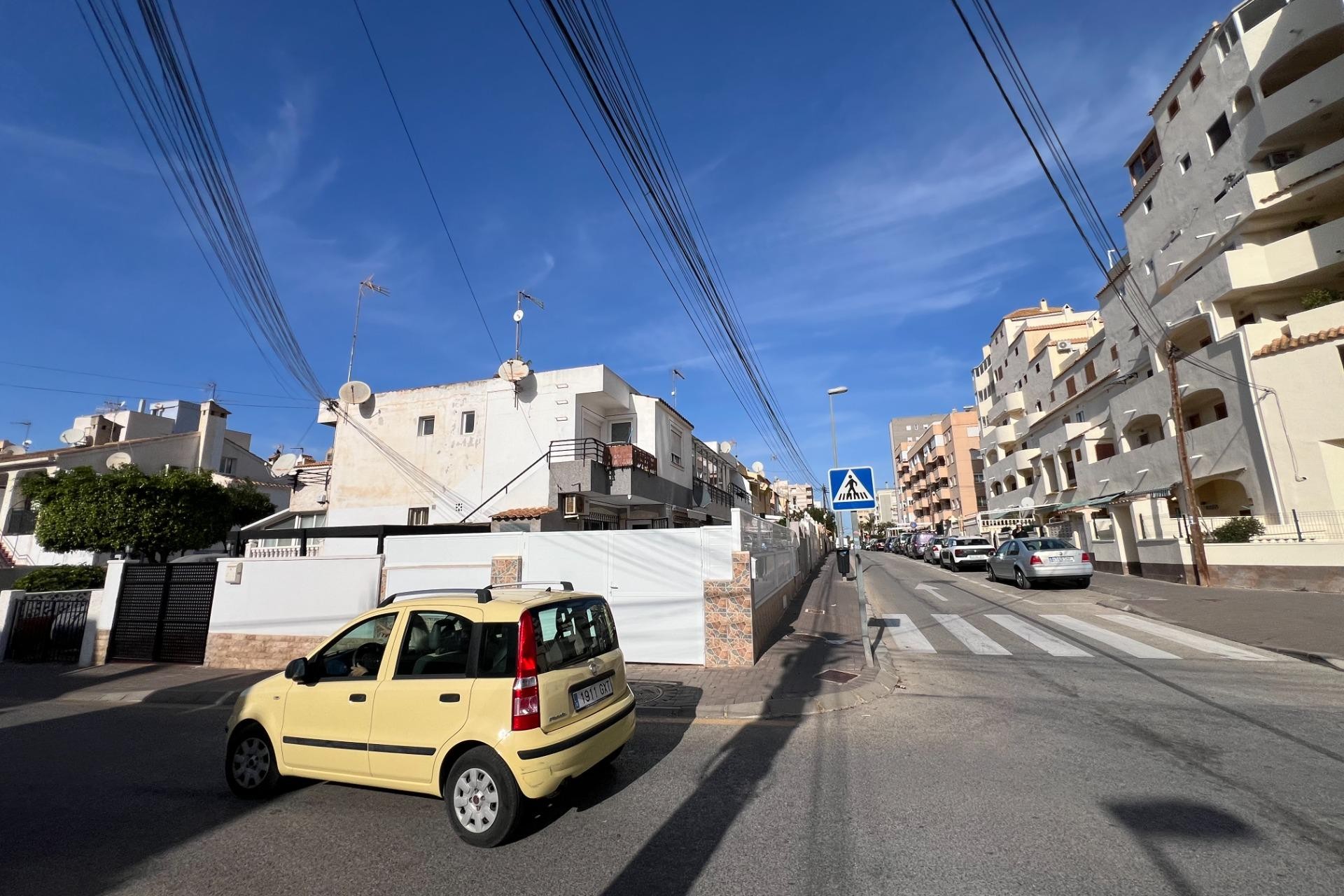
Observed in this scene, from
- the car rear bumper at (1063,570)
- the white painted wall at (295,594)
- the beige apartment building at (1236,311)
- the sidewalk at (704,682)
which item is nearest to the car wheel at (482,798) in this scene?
the sidewalk at (704,682)

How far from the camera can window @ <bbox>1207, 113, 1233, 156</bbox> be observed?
906 inches

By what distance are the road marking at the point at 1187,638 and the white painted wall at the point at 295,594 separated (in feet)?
44.7

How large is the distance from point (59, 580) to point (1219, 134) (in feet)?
137

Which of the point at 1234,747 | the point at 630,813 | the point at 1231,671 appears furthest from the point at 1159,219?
the point at 630,813

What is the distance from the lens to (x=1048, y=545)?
55.0 ft

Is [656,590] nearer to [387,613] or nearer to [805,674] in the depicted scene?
[805,674]

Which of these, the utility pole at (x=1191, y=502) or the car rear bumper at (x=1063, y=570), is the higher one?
the utility pole at (x=1191, y=502)

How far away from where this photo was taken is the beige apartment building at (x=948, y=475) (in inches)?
2307

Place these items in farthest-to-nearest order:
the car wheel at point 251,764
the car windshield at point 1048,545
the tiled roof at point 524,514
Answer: the tiled roof at point 524,514
the car windshield at point 1048,545
the car wheel at point 251,764

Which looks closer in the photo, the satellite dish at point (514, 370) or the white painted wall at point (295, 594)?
the white painted wall at point (295, 594)

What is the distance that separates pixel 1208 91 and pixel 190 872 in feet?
120

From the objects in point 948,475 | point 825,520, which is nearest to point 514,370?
point 825,520

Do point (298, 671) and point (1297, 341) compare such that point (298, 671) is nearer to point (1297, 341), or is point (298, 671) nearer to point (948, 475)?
point (1297, 341)

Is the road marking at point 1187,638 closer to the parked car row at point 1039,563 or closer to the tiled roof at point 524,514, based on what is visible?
the parked car row at point 1039,563
